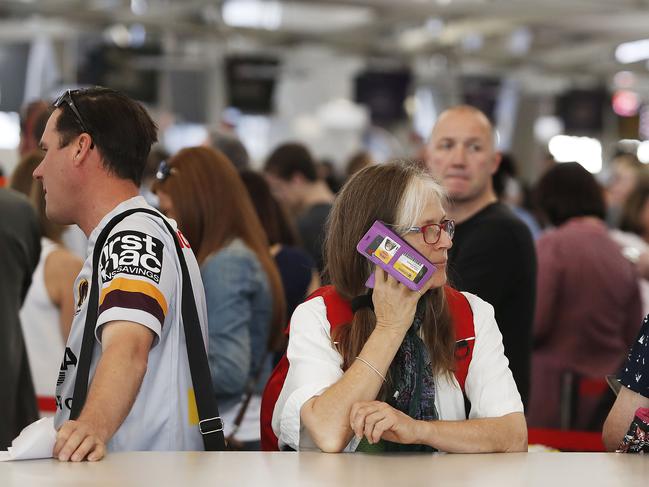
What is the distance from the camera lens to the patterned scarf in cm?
232

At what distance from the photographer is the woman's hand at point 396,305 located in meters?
2.32

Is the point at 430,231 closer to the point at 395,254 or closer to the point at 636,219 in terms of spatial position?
the point at 395,254

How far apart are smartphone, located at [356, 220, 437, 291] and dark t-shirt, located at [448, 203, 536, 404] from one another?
1.18 metres

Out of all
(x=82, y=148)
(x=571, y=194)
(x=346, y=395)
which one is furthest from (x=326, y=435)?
(x=571, y=194)

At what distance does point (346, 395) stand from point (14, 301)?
153 centimetres

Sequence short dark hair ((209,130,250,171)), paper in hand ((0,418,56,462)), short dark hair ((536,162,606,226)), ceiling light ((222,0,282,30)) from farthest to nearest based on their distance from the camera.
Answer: ceiling light ((222,0,282,30)), short dark hair ((209,130,250,171)), short dark hair ((536,162,606,226)), paper in hand ((0,418,56,462))

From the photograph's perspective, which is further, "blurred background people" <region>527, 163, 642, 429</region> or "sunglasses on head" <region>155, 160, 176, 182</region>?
"blurred background people" <region>527, 163, 642, 429</region>

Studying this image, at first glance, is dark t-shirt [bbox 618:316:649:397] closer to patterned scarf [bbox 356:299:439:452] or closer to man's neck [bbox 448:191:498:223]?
patterned scarf [bbox 356:299:439:452]

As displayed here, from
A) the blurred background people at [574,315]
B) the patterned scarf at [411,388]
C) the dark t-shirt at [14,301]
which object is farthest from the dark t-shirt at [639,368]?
the blurred background people at [574,315]

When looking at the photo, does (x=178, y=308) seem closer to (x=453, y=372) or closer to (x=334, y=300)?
(x=334, y=300)

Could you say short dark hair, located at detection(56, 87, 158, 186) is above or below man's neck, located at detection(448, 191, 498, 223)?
above

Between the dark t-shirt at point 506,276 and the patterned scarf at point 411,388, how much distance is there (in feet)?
3.68

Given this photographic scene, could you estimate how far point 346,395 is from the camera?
88.7 inches

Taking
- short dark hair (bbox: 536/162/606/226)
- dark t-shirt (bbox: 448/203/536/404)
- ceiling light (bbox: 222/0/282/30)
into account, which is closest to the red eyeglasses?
dark t-shirt (bbox: 448/203/536/404)
